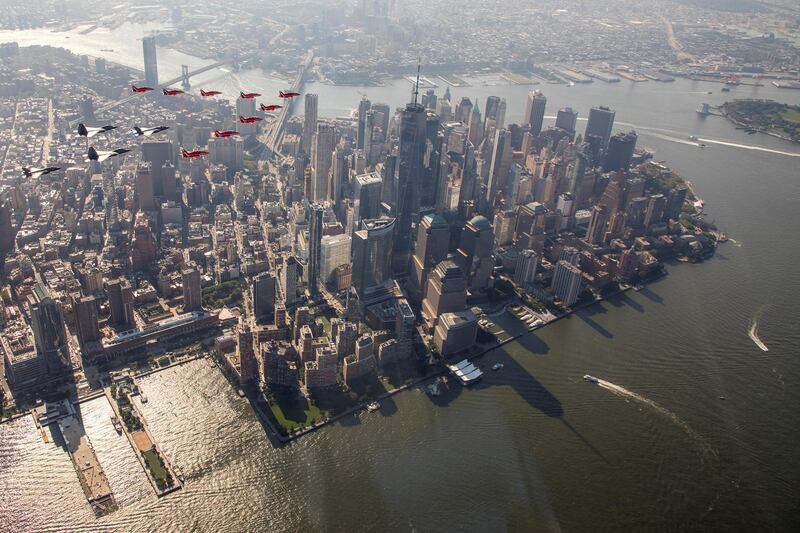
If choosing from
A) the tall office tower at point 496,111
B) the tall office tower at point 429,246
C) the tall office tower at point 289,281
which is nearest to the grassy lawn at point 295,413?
the tall office tower at point 289,281

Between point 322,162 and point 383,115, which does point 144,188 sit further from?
point 383,115

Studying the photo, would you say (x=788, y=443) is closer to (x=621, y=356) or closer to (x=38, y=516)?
(x=621, y=356)

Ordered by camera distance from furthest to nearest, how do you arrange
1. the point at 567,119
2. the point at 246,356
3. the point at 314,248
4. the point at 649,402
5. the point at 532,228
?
1. the point at 567,119
2. the point at 532,228
3. the point at 314,248
4. the point at 649,402
5. the point at 246,356

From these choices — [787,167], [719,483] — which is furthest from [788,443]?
[787,167]

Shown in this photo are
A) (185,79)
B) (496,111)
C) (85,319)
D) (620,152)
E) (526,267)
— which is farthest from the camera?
(185,79)

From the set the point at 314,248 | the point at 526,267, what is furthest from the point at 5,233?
the point at 526,267

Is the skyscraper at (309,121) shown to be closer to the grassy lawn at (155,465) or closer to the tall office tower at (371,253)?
the tall office tower at (371,253)

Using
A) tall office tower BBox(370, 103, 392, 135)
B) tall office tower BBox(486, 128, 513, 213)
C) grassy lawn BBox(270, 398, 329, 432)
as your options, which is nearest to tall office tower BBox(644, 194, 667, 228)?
tall office tower BBox(486, 128, 513, 213)
